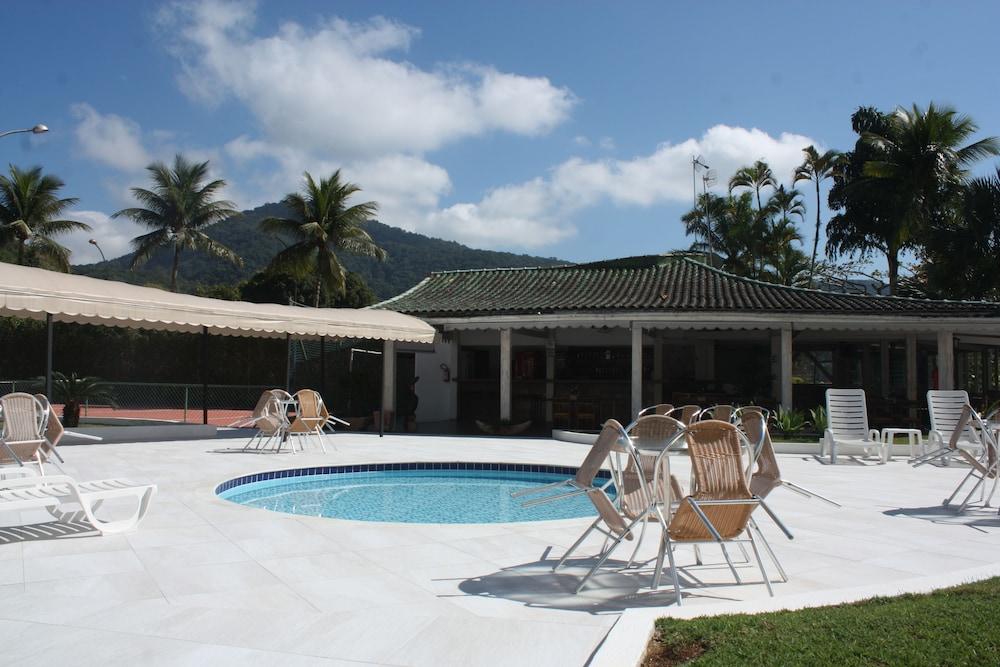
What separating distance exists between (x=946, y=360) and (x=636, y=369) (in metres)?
6.61

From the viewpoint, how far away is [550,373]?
2086 centimetres

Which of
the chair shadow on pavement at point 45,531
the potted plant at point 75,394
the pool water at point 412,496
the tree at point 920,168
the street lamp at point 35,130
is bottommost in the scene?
the pool water at point 412,496

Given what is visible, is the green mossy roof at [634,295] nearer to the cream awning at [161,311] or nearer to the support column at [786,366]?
the support column at [786,366]

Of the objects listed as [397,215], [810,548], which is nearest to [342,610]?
[810,548]

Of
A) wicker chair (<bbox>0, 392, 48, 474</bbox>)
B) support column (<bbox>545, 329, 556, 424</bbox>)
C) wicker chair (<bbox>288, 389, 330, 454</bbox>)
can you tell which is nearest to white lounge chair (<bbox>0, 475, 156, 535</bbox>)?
wicker chair (<bbox>0, 392, 48, 474</bbox>)

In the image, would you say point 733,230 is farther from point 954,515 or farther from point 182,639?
point 182,639

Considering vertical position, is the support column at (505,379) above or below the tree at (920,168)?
below

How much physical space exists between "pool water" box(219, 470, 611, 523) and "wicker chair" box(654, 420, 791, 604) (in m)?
3.98

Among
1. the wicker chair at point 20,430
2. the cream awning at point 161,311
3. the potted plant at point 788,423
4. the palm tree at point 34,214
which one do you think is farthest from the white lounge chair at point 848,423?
the palm tree at point 34,214

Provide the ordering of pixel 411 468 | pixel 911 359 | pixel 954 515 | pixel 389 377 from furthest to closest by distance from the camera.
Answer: pixel 911 359, pixel 389 377, pixel 411 468, pixel 954 515

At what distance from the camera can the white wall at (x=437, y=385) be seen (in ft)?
68.7

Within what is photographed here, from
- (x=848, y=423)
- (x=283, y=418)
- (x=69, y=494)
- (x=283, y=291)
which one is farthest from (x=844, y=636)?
(x=283, y=291)

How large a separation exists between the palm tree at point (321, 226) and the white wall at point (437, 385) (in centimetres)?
1115

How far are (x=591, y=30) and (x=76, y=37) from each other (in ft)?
29.7
